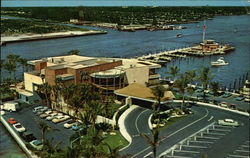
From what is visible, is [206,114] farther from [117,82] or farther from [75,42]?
[75,42]

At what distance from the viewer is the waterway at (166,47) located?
60.5 meters

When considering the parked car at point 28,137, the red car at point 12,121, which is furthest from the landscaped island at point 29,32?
the parked car at point 28,137

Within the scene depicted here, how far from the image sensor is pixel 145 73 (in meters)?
37.7

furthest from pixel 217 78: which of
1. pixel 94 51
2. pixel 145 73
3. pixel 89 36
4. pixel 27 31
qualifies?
pixel 27 31

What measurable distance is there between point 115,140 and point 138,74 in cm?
1464

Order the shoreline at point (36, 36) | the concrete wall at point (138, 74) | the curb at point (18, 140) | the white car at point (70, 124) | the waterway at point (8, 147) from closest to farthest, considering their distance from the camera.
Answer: the curb at point (18, 140), the waterway at point (8, 147), the white car at point (70, 124), the concrete wall at point (138, 74), the shoreline at point (36, 36)

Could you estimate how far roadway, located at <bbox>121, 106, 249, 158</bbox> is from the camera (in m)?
20.9

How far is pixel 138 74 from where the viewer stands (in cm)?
3703

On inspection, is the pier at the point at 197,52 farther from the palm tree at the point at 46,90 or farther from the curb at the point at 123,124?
the curb at the point at 123,124

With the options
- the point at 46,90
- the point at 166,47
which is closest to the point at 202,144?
the point at 46,90

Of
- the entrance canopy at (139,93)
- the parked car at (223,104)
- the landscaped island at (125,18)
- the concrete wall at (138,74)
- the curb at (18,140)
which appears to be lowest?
the curb at (18,140)

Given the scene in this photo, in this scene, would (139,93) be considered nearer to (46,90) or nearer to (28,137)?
(46,90)

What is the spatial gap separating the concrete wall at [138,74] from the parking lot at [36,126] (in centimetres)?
1124

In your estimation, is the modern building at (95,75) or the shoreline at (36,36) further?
the shoreline at (36,36)
